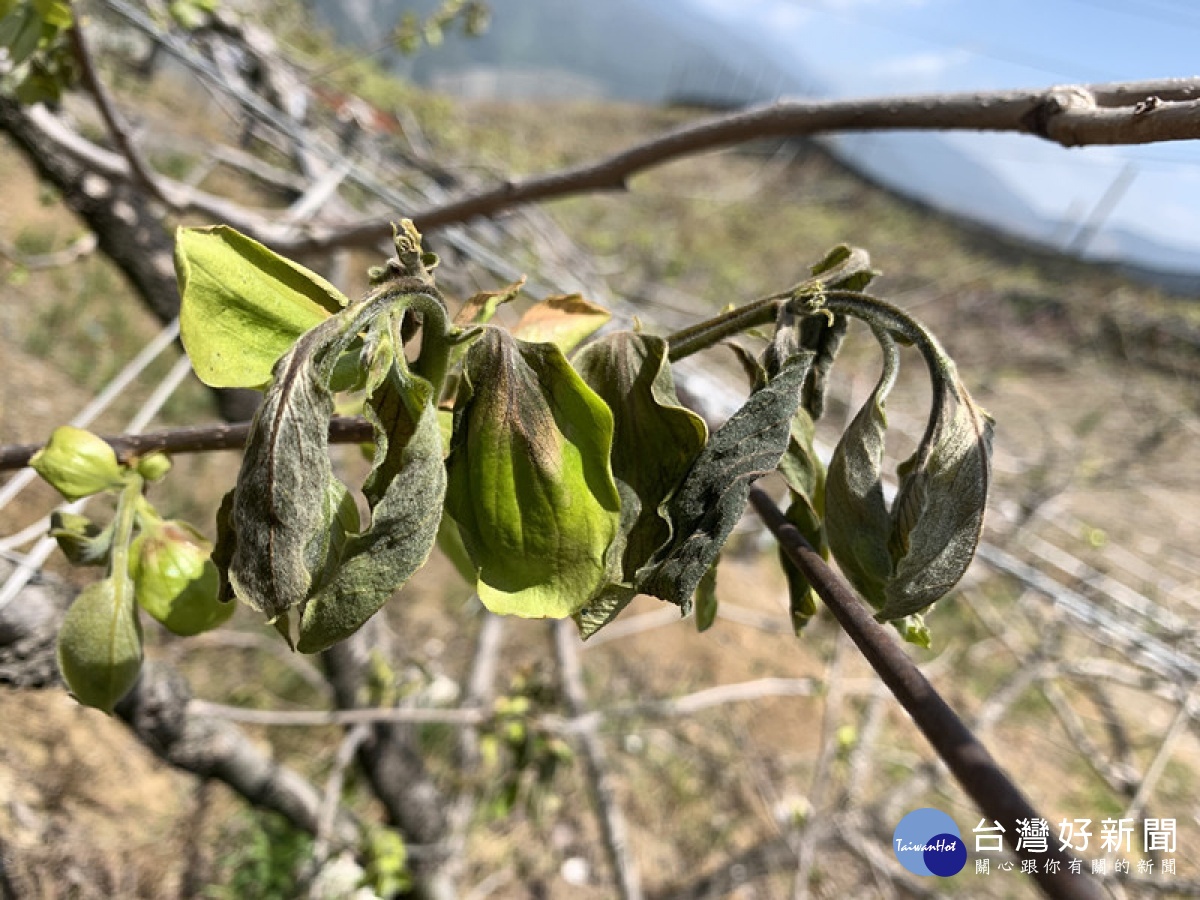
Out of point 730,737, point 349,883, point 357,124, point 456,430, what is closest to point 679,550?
point 456,430

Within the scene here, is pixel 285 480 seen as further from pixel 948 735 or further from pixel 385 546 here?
pixel 948 735

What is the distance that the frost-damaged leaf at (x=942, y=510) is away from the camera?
0.38m

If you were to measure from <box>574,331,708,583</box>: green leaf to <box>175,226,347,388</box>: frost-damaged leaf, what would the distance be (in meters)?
0.16

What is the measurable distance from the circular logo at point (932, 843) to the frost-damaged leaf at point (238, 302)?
2.98ft

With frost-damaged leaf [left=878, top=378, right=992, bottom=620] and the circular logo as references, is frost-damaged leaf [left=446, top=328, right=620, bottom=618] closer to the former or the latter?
frost-damaged leaf [left=878, top=378, right=992, bottom=620]

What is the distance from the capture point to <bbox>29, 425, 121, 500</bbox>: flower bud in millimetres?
500

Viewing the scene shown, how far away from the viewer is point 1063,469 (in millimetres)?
5004

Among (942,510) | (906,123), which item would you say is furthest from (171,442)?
(906,123)

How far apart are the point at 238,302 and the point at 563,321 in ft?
0.65

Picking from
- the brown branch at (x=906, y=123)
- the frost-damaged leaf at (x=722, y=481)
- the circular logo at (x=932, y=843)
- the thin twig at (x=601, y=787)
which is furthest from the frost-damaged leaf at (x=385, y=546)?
the thin twig at (x=601, y=787)

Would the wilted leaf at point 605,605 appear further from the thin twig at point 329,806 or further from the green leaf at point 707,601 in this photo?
the thin twig at point 329,806

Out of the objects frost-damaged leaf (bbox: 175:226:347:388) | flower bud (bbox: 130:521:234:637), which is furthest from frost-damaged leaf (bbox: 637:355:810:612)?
flower bud (bbox: 130:521:234:637)

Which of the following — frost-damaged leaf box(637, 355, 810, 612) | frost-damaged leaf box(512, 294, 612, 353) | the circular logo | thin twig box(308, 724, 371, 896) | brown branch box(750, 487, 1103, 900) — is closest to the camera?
brown branch box(750, 487, 1103, 900)

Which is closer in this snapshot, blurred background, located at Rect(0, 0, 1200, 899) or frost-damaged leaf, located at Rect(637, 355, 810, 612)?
frost-damaged leaf, located at Rect(637, 355, 810, 612)
